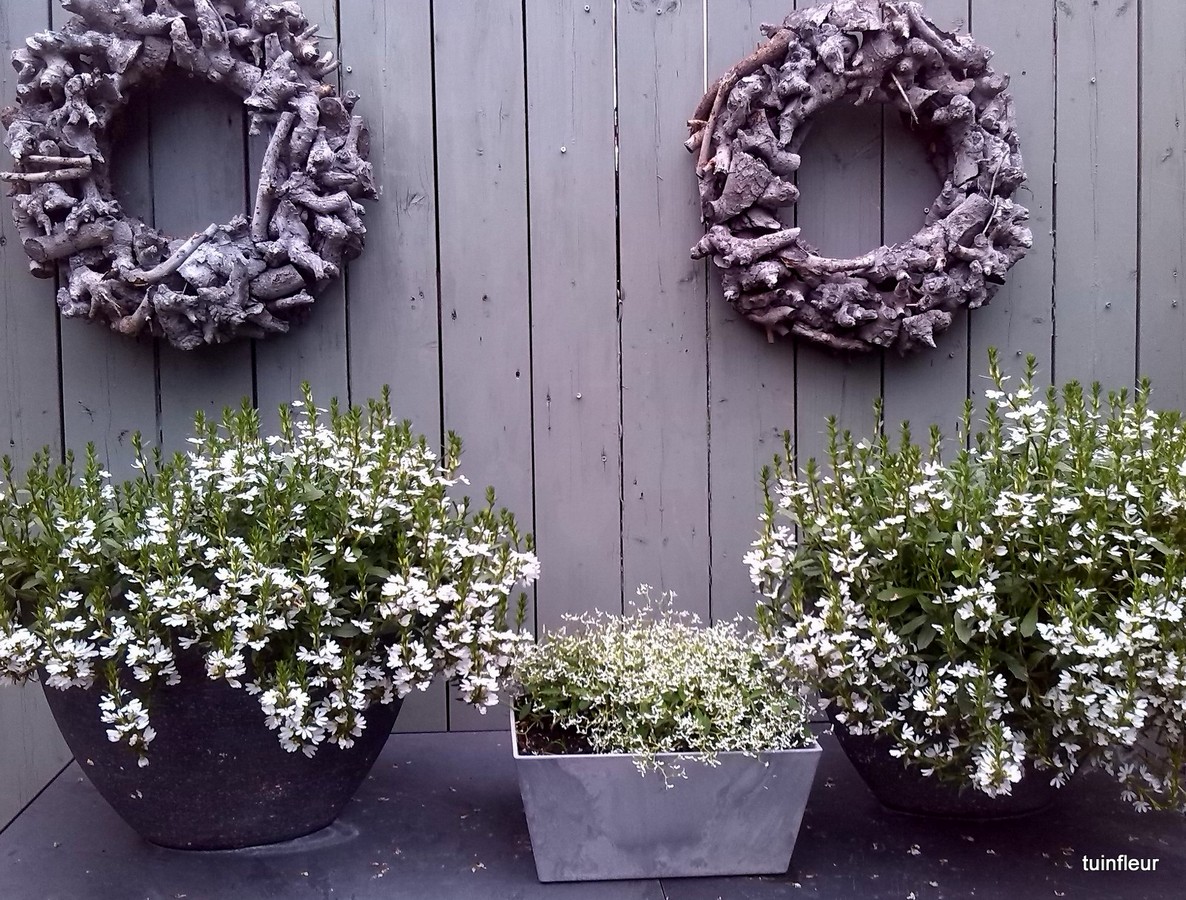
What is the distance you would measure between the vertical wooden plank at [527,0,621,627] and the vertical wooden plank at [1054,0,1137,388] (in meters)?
0.97

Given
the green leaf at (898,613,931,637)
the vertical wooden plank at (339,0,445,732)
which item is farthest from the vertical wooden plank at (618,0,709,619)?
the green leaf at (898,613,931,637)

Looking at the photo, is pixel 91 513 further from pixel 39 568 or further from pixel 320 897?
pixel 320 897

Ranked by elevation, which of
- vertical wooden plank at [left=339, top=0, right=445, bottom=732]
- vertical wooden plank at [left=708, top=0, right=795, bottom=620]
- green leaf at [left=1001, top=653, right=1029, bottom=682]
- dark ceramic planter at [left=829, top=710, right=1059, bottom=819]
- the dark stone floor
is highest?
vertical wooden plank at [left=339, top=0, right=445, bottom=732]

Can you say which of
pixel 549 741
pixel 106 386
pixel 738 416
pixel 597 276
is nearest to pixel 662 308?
pixel 597 276

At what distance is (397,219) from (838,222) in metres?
0.93

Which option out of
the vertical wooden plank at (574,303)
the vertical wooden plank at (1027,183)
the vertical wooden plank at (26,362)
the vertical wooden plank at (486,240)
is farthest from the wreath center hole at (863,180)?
the vertical wooden plank at (26,362)

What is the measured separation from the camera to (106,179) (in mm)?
1738

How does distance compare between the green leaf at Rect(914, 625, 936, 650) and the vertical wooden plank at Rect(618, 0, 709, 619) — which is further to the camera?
the vertical wooden plank at Rect(618, 0, 709, 619)

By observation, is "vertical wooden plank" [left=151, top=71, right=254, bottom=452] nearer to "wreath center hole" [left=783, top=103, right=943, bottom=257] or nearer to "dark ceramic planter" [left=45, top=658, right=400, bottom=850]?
"dark ceramic planter" [left=45, top=658, right=400, bottom=850]

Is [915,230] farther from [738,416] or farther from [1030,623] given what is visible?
[1030,623]

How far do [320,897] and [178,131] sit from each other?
1.45 meters

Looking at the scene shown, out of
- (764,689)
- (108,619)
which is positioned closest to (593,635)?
(764,689)

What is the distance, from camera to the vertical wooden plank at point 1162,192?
196 centimetres

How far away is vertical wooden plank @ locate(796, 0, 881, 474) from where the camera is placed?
75.7 inches
